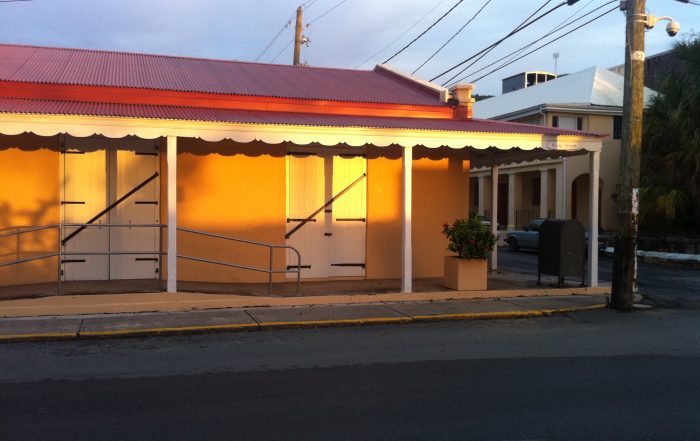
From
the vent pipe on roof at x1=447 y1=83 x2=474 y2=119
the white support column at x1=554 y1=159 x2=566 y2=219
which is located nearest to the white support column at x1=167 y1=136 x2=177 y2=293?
the vent pipe on roof at x1=447 y1=83 x2=474 y2=119

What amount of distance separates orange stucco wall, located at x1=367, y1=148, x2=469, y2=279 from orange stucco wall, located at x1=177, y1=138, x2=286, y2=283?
1991mm

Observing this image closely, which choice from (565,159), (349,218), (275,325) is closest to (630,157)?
(349,218)

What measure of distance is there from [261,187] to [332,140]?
238cm

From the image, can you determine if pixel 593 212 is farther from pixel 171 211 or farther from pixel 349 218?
pixel 171 211

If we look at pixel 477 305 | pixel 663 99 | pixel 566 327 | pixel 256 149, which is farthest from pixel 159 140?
pixel 663 99

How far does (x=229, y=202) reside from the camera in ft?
41.3

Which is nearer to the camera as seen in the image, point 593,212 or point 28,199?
point 28,199

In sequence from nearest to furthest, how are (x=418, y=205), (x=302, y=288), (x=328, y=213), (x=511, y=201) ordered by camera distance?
(x=302, y=288)
(x=328, y=213)
(x=418, y=205)
(x=511, y=201)

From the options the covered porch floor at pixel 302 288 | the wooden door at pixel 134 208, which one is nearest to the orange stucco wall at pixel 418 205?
the covered porch floor at pixel 302 288

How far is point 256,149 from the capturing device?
1268cm

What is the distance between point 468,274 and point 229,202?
16.0 feet

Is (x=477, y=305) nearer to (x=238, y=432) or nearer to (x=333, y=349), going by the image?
(x=333, y=349)

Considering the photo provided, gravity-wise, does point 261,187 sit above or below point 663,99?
below

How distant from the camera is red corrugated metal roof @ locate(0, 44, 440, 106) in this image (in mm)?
12688
